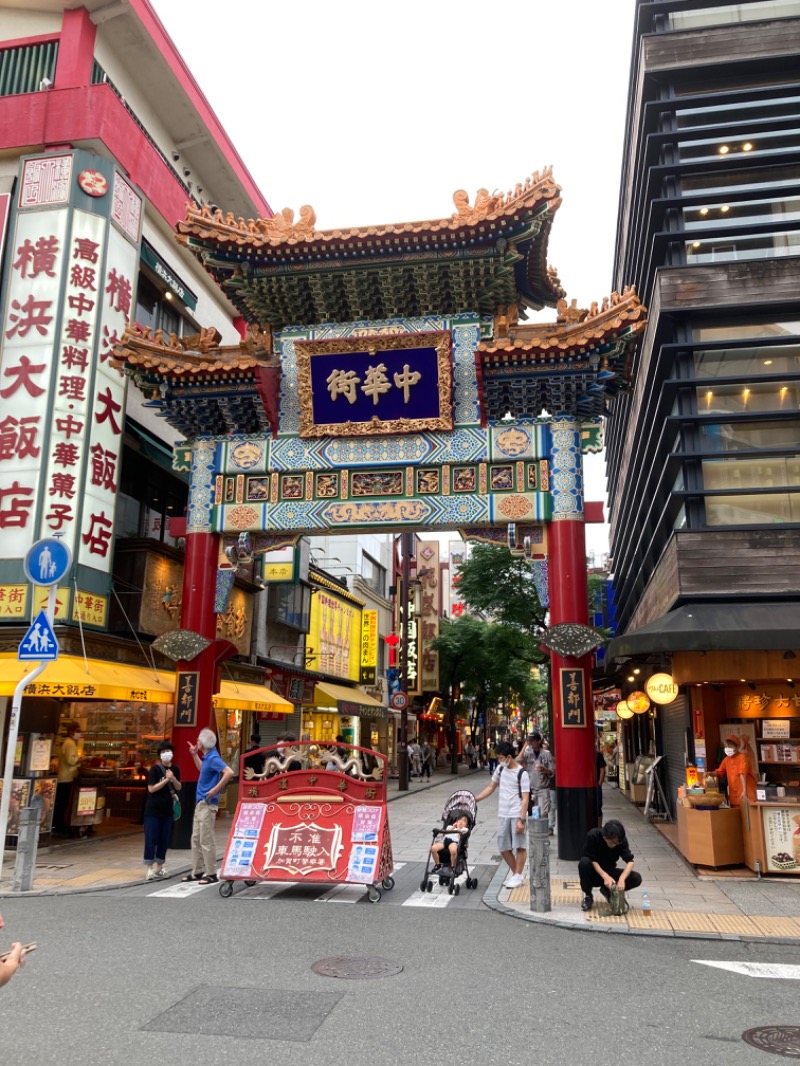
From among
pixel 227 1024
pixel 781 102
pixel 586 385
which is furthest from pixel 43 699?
pixel 781 102

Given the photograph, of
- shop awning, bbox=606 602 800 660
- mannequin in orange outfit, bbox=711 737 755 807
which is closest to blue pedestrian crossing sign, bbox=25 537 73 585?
shop awning, bbox=606 602 800 660

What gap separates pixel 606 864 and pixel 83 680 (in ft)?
28.6

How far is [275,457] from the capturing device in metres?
15.5

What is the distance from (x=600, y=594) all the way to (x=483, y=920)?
98.1 ft

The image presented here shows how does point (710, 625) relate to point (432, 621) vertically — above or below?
below

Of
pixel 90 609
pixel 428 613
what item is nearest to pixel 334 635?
pixel 428 613

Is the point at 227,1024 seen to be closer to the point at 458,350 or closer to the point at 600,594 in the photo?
the point at 458,350

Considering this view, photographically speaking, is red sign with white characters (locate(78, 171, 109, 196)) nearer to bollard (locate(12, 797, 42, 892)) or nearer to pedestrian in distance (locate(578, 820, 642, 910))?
bollard (locate(12, 797, 42, 892))

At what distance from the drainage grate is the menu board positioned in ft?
24.8

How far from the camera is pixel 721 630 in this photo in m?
11.5

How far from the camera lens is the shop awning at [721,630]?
444 inches

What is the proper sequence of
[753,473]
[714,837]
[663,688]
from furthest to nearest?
[753,473], [663,688], [714,837]

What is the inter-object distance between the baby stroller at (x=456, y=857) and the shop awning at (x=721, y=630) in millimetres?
3347

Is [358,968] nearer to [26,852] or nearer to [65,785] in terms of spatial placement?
[26,852]
